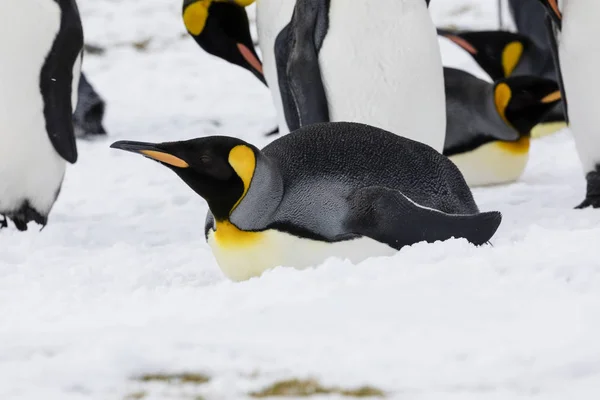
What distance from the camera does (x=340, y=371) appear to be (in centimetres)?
151

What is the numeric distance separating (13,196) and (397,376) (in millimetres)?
2413

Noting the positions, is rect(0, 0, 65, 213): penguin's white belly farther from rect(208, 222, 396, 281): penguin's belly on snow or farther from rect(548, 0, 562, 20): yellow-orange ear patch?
rect(548, 0, 562, 20): yellow-orange ear patch

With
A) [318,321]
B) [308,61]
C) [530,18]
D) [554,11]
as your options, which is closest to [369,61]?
[308,61]

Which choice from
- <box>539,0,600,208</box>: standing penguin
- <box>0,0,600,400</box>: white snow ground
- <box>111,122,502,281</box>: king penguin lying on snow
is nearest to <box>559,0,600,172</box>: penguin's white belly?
<box>539,0,600,208</box>: standing penguin

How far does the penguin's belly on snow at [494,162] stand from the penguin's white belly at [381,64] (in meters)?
0.96

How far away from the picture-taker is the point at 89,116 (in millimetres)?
6062

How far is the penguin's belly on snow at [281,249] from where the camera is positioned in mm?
2271

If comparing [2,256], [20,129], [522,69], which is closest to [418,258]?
[2,256]

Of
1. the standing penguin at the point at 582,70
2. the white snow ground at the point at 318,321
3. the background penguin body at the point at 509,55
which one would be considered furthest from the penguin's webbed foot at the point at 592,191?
the background penguin body at the point at 509,55

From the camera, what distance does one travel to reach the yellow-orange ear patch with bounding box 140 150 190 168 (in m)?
2.23

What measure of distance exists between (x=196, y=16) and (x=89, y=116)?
6.60 feet

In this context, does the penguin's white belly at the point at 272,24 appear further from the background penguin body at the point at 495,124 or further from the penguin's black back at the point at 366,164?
the penguin's black back at the point at 366,164

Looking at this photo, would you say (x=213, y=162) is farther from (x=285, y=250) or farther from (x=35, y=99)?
(x=35, y=99)

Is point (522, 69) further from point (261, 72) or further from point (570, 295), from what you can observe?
point (570, 295)
